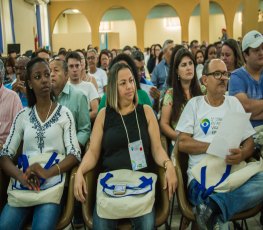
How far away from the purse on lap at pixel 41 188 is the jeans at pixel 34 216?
3 cm

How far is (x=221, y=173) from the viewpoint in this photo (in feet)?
7.61

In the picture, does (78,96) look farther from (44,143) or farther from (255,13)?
(255,13)

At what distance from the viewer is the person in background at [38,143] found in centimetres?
220

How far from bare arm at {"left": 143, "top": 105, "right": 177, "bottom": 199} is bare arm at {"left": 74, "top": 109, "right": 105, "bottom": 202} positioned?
12.7 inches

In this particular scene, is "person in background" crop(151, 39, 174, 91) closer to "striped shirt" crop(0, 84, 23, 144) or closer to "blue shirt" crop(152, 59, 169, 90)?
"blue shirt" crop(152, 59, 169, 90)

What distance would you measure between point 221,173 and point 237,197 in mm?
187

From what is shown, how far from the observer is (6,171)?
2395mm

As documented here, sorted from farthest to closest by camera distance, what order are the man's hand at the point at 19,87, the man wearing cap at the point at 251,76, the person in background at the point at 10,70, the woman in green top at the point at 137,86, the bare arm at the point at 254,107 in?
the person in background at the point at 10,70 → the man's hand at the point at 19,87 → the woman in green top at the point at 137,86 → the man wearing cap at the point at 251,76 → the bare arm at the point at 254,107

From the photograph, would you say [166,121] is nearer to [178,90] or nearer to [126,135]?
[178,90]

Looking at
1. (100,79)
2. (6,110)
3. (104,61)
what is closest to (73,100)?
(6,110)

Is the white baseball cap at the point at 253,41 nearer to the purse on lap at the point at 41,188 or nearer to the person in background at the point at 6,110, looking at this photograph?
the purse on lap at the point at 41,188

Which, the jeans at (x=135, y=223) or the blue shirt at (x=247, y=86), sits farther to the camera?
the blue shirt at (x=247, y=86)

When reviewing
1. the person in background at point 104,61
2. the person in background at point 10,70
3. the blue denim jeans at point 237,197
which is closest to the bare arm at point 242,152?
the blue denim jeans at point 237,197

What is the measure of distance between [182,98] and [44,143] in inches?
54.9
